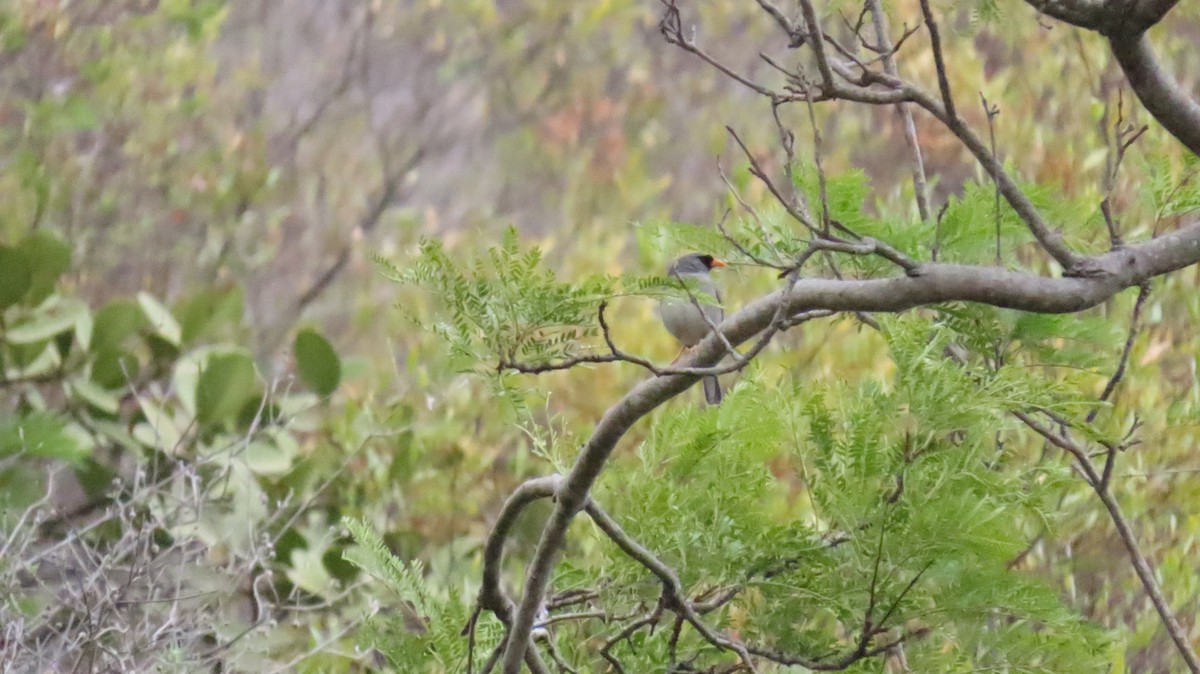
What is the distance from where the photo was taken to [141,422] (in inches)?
116

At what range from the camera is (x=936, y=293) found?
81 cm

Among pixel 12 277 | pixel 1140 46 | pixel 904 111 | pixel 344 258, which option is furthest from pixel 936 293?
pixel 344 258

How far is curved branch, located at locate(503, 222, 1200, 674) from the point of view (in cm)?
81

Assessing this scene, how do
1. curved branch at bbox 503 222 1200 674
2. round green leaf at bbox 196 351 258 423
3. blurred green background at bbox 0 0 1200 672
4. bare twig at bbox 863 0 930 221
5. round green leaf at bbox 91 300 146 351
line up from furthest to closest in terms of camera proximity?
1. round green leaf at bbox 91 300 146 351
2. round green leaf at bbox 196 351 258 423
3. blurred green background at bbox 0 0 1200 672
4. bare twig at bbox 863 0 930 221
5. curved branch at bbox 503 222 1200 674

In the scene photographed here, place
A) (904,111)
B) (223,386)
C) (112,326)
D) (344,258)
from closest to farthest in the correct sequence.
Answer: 1. (904,111)
2. (223,386)
3. (112,326)
4. (344,258)

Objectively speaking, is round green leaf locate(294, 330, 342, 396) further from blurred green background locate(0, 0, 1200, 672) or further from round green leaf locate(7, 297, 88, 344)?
round green leaf locate(7, 297, 88, 344)

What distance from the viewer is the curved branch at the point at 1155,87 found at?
880 millimetres

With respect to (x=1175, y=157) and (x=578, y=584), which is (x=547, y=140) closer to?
(x=1175, y=157)

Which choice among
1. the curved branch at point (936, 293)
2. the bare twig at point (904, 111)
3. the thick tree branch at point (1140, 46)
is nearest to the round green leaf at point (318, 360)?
the bare twig at point (904, 111)

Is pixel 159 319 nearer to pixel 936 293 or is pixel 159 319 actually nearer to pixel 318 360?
pixel 318 360

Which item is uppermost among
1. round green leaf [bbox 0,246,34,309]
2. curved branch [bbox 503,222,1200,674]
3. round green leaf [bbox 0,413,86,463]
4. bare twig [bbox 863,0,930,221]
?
bare twig [bbox 863,0,930,221]

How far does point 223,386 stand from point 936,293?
2268 millimetres

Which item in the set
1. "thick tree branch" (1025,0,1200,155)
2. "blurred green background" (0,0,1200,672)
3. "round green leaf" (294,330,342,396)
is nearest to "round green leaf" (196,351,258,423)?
"blurred green background" (0,0,1200,672)

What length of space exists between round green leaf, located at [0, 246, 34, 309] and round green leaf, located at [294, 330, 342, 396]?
631 mm
